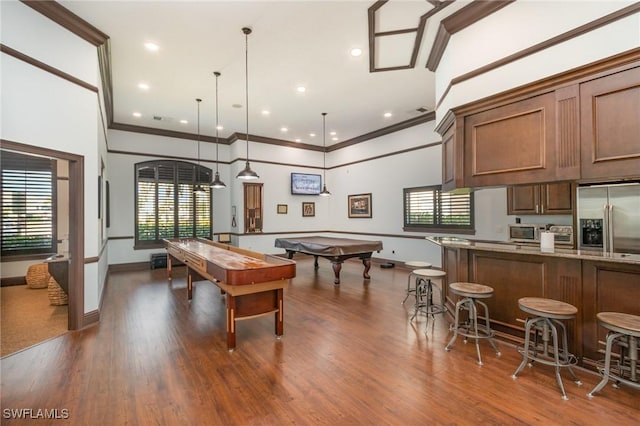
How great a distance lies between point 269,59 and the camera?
471cm

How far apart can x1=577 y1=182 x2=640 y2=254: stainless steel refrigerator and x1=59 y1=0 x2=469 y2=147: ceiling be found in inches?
117

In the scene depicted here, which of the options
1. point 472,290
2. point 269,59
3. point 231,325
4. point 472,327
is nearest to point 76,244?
point 231,325

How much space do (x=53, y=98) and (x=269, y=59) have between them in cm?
282

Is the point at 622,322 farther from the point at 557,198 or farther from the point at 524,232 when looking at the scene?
the point at 524,232

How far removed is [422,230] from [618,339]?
4.93 metres

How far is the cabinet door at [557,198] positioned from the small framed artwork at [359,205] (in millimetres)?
4654

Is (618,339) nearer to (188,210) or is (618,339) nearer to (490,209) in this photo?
(490,209)

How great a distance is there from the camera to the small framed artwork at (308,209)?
9.98m

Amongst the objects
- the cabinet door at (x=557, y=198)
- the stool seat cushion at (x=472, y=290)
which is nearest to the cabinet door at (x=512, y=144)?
the stool seat cushion at (x=472, y=290)

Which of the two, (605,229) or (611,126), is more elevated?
(611,126)

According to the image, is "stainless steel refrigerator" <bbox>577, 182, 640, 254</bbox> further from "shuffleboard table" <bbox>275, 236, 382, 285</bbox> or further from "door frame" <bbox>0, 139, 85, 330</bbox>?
"door frame" <bbox>0, 139, 85, 330</bbox>

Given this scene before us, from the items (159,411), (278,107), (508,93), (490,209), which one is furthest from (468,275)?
(278,107)

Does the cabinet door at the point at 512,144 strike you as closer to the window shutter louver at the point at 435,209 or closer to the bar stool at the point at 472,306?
the bar stool at the point at 472,306

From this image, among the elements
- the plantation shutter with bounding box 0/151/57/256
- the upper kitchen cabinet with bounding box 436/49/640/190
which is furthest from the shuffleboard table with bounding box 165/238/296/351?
the plantation shutter with bounding box 0/151/57/256
